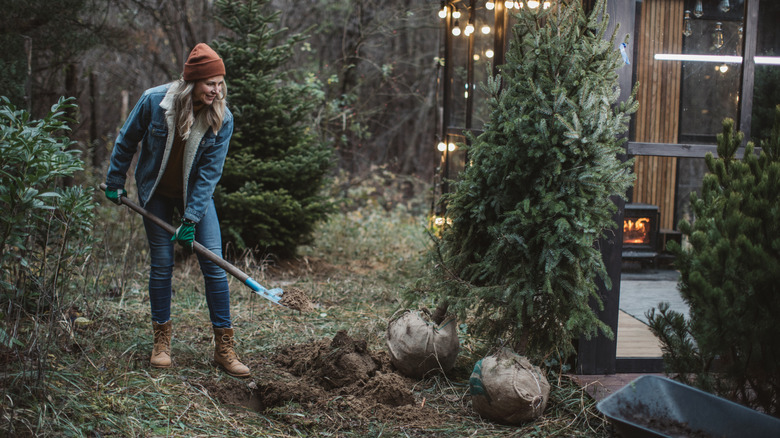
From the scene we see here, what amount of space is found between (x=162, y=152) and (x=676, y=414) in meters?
2.88

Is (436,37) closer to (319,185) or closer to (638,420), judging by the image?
(319,185)

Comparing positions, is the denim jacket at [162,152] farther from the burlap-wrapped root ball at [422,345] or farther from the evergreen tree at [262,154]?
the evergreen tree at [262,154]

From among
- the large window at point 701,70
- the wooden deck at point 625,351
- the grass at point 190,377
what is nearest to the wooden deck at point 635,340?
the wooden deck at point 625,351

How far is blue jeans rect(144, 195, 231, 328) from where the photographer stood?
144 inches

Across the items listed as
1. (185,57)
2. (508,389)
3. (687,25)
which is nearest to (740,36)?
(687,25)

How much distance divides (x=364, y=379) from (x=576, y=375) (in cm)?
122

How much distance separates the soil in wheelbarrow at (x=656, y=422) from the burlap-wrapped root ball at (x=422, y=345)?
3.46 feet


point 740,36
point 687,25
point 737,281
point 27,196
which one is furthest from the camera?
point 687,25

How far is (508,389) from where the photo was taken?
3.08 metres

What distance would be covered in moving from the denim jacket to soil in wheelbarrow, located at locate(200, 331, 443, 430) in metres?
0.98

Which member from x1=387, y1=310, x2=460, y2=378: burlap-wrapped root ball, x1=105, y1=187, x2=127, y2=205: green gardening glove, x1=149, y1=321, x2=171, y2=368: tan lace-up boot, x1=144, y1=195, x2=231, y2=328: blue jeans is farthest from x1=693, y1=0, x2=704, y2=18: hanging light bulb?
x1=149, y1=321, x2=171, y2=368: tan lace-up boot

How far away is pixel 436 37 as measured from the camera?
12836 millimetres

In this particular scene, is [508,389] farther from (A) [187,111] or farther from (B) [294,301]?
(A) [187,111]

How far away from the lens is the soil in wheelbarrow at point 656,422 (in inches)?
109
